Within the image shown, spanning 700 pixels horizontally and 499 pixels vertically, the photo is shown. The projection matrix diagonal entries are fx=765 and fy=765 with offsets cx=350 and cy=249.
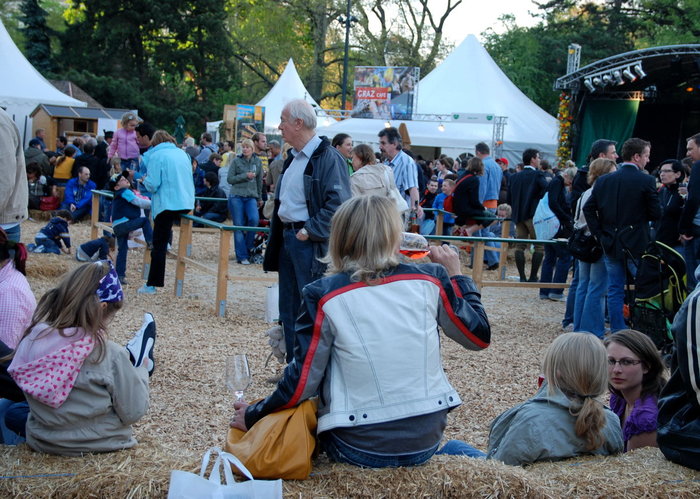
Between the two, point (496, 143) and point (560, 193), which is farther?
point (496, 143)

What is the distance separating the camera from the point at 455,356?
22.4 ft

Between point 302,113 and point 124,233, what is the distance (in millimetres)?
4538

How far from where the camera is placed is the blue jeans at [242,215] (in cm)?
1170

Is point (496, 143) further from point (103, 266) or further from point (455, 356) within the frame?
point (103, 266)

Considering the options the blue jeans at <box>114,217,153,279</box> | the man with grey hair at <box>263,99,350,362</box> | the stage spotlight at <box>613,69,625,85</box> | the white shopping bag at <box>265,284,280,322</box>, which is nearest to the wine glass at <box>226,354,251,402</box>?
the man with grey hair at <box>263,99,350,362</box>

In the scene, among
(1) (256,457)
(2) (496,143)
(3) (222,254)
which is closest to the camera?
(1) (256,457)

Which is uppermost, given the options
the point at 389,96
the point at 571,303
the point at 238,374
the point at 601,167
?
the point at 389,96

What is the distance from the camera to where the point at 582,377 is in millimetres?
3178

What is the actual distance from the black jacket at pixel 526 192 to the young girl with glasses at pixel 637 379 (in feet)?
23.6

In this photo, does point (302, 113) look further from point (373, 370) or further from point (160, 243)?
point (160, 243)

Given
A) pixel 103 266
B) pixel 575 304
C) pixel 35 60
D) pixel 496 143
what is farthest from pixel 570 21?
pixel 103 266

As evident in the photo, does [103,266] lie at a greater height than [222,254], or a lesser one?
greater

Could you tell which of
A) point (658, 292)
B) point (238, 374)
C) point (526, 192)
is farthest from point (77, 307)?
point (526, 192)

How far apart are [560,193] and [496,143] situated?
1248cm
